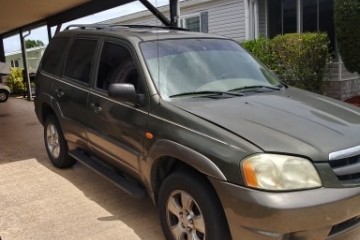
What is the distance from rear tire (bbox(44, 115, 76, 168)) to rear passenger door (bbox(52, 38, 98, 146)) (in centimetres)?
31

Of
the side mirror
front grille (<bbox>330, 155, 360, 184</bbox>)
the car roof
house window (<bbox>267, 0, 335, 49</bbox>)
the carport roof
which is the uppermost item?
the carport roof

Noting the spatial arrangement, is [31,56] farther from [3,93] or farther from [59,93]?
[59,93]

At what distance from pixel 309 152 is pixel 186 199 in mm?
984

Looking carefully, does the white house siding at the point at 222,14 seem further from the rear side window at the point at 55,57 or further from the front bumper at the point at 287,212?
the front bumper at the point at 287,212

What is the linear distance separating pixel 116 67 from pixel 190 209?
183 cm

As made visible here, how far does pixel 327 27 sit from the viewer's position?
11969mm

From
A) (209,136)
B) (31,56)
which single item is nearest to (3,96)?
(209,136)

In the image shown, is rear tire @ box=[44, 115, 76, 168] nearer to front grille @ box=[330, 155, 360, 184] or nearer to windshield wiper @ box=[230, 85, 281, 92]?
windshield wiper @ box=[230, 85, 281, 92]

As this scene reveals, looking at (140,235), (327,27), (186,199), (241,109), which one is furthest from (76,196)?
(327,27)

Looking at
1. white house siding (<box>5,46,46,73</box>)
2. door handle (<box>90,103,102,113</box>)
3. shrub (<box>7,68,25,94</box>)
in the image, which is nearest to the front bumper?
door handle (<box>90,103,102,113</box>)

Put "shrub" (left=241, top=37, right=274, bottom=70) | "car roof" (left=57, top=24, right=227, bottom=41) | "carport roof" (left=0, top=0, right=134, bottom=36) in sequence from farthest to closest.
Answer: "carport roof" (left=0, top=0, right=134, bottom=36)
"shrub" (left=241, top=37, right=274, bottom=70)
"car roof" (left=57, top=24, right=227, bottom=41)

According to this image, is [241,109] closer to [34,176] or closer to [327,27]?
[34,176]

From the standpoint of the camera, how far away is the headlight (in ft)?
8.79

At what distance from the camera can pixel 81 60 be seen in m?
5.04
